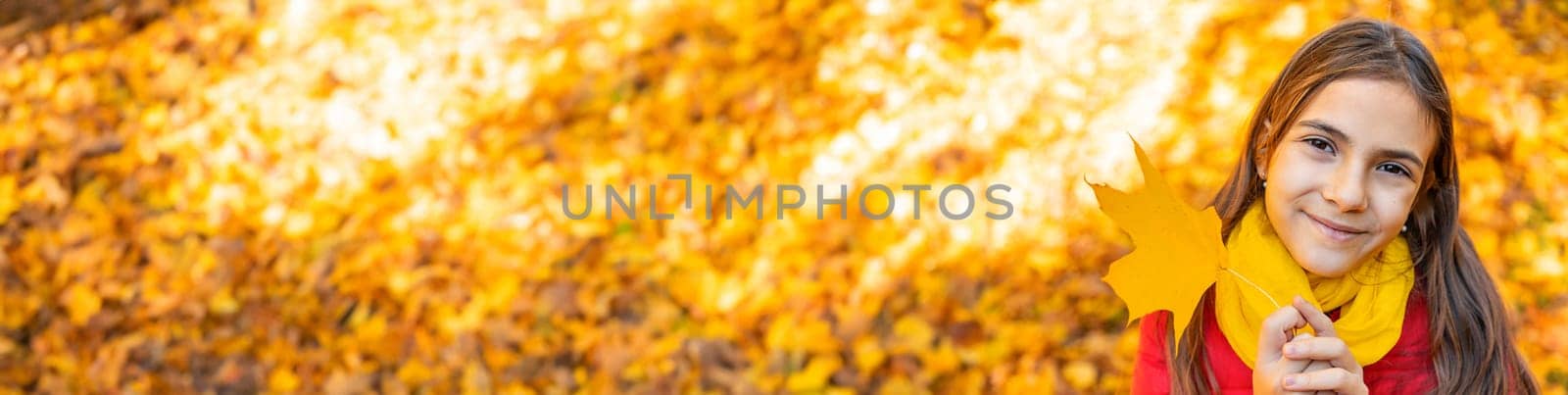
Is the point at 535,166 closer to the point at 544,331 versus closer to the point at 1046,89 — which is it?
the point at 544,331

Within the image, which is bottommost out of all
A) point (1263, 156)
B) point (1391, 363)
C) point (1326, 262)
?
point (1391, 363)

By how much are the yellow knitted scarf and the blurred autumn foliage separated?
147cm

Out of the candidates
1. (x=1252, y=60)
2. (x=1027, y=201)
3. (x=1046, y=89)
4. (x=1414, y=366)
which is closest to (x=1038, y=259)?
(x=1027, y=201)

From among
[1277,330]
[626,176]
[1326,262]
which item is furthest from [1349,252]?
[626,176]

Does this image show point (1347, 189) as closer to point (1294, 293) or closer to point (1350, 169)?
point (1350, 169)

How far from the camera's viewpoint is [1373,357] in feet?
4.44

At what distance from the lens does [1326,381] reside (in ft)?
4.00

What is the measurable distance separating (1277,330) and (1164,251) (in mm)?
123

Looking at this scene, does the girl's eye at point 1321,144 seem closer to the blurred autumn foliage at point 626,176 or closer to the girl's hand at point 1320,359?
the girl's hand at point 1320,359

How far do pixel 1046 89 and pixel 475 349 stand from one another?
1634 mm

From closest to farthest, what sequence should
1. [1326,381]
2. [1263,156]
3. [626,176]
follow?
[1326,381] → [1263,156] → [626,176]

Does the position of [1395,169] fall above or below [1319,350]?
above

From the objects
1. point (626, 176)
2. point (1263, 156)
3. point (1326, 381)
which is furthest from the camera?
point (626, 176)

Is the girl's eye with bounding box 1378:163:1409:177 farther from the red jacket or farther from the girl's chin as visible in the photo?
the red jacket
